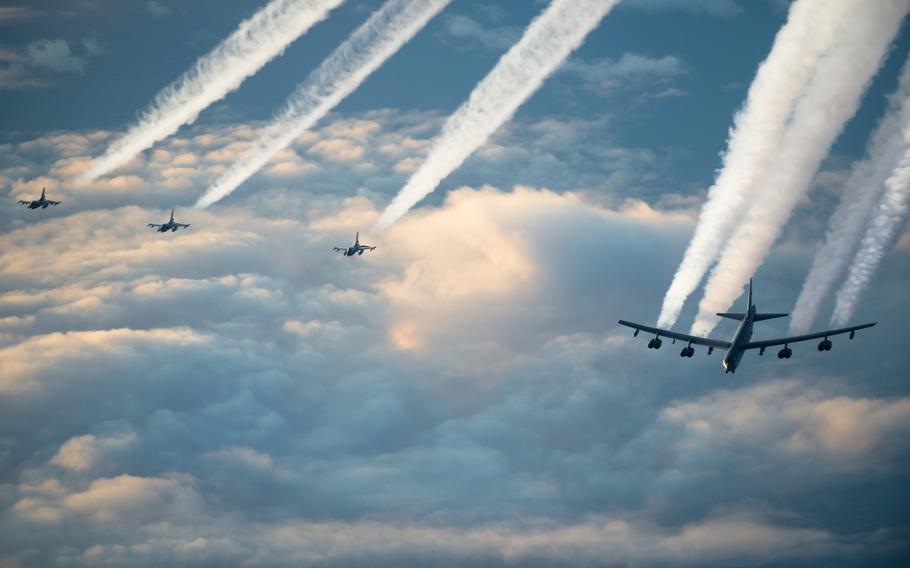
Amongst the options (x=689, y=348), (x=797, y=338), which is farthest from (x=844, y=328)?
(x=689, y=348)

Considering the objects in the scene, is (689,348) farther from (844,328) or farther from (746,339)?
(844,328)

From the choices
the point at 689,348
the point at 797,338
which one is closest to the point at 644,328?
the point at 689,348

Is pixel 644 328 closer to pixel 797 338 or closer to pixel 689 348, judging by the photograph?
pixel 689 348

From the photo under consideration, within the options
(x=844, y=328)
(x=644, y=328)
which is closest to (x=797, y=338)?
(x=844, y=328)

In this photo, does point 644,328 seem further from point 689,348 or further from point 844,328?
point 844,328

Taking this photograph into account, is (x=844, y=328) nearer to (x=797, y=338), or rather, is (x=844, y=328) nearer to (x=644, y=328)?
(x=797, y=338)
